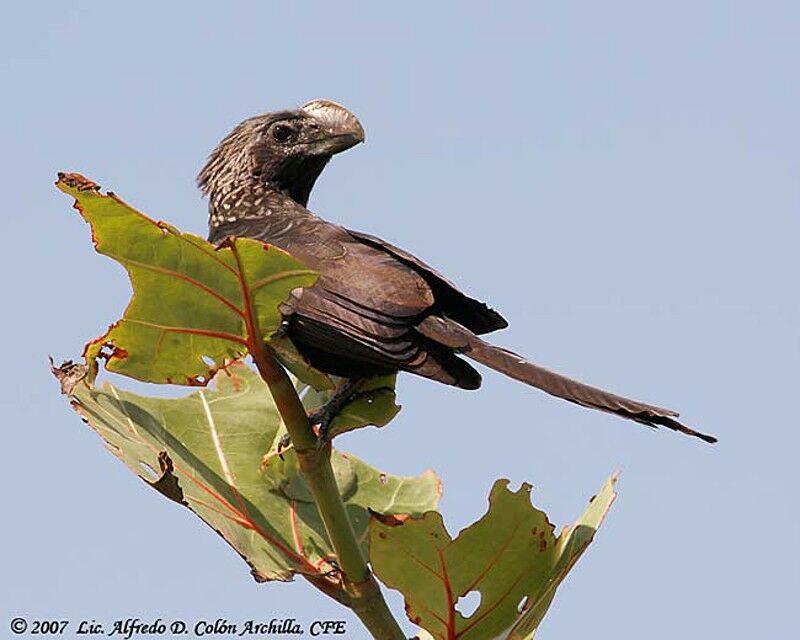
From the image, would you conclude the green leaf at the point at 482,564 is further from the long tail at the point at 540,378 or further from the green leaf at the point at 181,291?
the green leaf at the point at 181,291

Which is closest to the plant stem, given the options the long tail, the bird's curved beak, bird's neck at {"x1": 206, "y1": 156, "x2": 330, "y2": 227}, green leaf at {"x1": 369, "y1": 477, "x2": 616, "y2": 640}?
green leaf at {"x1": 369, "y1": 477, "x2": 616, "y2": 640}

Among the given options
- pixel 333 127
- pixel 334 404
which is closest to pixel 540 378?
pixel 334 404

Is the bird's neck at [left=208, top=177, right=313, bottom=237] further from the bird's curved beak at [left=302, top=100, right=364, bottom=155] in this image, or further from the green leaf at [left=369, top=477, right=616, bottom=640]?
the green leaf at [left=369, top=477, right=616, bottom=640]

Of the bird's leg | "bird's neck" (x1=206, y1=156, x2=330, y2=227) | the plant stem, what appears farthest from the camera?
"bird's neck" (x1=206, y1=156, x2=330, y2=227)

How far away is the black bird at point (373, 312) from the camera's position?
3.06 m

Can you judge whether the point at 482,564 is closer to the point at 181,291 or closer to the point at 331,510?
the point at 331,510

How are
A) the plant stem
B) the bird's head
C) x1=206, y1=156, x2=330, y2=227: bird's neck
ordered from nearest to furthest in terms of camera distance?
the plant stem, the bird's head, x1=206, y1=156, x2=330, y2=227: bird's neck

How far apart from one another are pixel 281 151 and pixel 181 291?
204 centimetres

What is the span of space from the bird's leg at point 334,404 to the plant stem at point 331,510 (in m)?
0.26

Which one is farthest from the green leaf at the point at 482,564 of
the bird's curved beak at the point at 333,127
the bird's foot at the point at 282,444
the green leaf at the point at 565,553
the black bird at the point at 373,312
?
the bird's curved beak at the point at 333,127

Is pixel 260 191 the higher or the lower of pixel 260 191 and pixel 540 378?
the higher

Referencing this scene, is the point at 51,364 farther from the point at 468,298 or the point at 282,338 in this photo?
the point at 468,298

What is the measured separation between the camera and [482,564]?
8.29ft

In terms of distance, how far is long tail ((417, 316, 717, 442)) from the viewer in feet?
8.35
